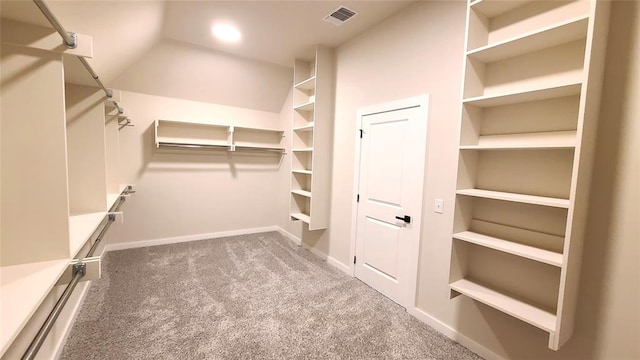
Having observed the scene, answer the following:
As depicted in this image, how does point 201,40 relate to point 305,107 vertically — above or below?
above

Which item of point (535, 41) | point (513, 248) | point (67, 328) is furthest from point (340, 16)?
point (67, 328)

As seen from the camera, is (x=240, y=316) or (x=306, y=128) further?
(x=306, y=128)

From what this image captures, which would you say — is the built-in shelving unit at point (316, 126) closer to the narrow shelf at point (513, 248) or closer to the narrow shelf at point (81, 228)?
the narrow shelf at point (513, 248)

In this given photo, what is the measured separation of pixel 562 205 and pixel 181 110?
461 centimetres

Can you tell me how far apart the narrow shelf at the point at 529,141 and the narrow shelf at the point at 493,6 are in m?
0.85

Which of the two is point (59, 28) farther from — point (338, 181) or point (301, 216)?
point (301, 216)

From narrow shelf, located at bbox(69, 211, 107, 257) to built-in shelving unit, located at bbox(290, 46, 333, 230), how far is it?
225 cm

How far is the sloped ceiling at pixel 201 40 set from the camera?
1.94 meters

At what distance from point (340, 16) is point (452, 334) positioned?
10.4ft

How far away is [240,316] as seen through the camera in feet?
7.80

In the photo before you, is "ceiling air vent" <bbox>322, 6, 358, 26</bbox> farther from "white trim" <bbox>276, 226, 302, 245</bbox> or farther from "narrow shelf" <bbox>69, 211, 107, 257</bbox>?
"white trim" <bbox>276, 226, 302, 245</bbox>

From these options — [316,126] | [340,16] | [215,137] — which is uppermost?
[340,16]

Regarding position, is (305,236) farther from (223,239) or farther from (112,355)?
(112,355)

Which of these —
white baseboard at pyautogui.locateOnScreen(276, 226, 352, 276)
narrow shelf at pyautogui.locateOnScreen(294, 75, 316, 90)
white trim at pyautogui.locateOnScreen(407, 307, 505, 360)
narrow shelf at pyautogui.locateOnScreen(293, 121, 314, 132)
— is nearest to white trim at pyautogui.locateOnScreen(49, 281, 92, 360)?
white baseboard at pyautogui.locateOnScreen(276, 226, 352, 276)
